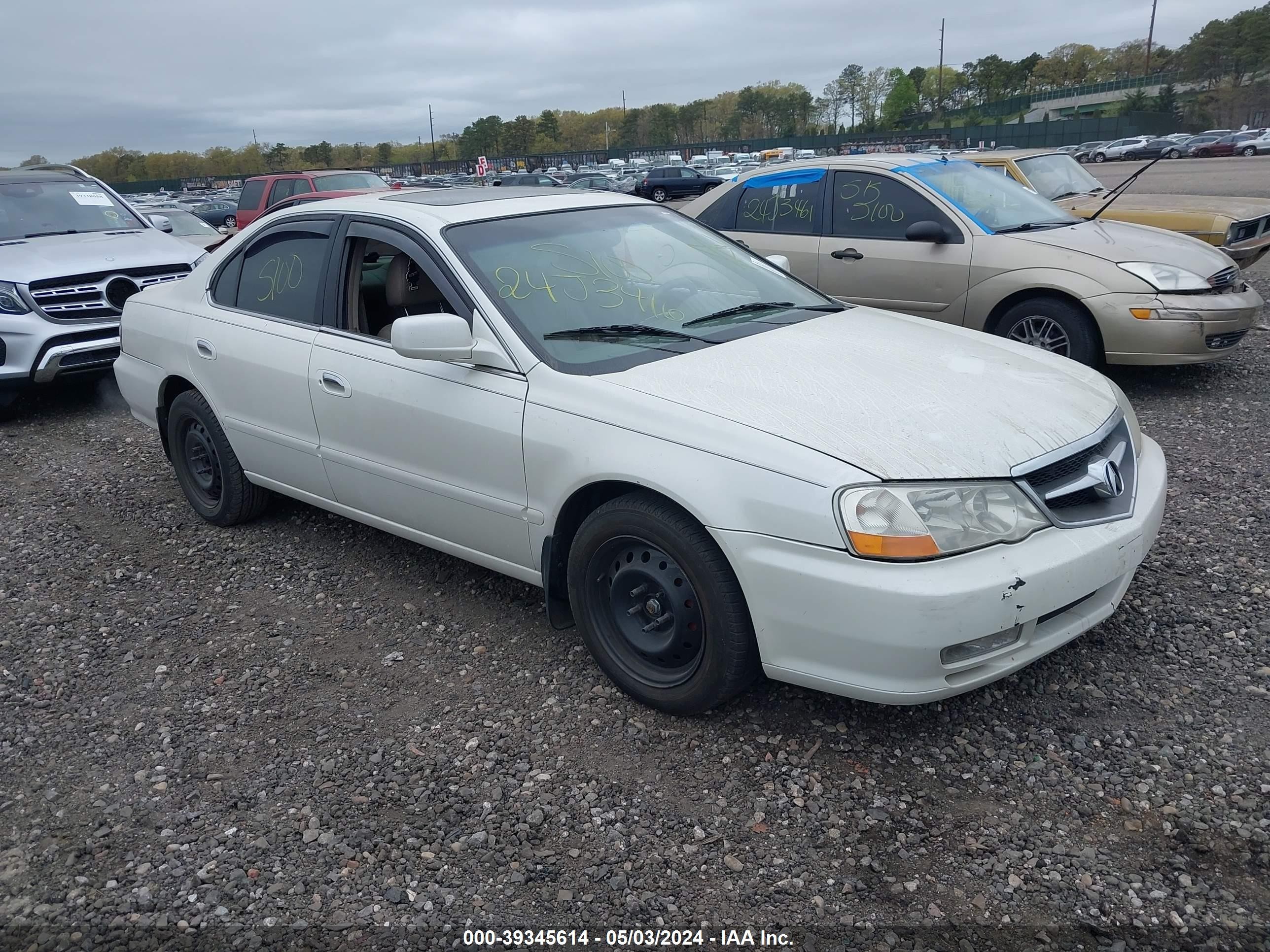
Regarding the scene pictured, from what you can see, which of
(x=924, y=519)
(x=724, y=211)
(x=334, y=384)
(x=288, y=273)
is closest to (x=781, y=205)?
(x=724, y=211)

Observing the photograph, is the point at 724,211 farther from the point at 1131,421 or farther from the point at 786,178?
the point at 1131,421

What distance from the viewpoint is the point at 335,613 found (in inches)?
159

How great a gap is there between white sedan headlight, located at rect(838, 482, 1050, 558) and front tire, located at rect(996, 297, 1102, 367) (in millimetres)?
3828

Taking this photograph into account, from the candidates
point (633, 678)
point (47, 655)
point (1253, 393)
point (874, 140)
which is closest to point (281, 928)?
point (633, 678)

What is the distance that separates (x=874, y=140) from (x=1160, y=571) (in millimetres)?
71076

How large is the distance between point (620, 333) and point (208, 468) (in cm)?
267

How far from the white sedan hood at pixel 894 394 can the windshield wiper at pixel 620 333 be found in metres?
0.16

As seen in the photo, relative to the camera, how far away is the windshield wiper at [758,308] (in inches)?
143

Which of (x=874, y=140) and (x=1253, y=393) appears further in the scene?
(x=874, y=140)

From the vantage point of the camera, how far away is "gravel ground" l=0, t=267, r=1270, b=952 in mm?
2355

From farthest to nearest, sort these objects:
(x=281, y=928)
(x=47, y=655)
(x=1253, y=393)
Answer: (x=1253, y=393) < (x=47, y=655) < (x=281, y=928)

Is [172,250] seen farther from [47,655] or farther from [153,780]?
[153,780]

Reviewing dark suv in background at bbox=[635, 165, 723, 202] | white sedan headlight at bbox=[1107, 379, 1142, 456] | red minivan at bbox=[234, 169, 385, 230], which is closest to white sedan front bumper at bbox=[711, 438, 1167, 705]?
white sedan headlight at bbox=[1107, 379, 1142, 456]

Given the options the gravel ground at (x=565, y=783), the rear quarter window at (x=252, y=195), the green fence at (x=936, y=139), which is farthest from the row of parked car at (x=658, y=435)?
the green fence at (x=936, y=139)
